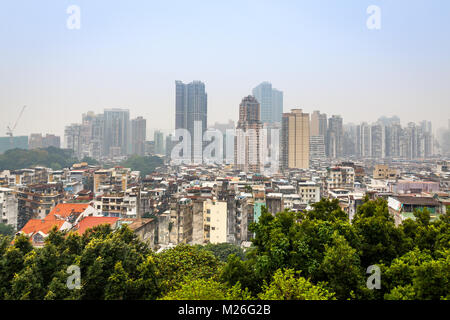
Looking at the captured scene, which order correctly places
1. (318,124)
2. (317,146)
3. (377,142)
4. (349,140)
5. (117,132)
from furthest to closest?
(317,146) < (318,124) < (349,140) < (117,132) < (377,142)

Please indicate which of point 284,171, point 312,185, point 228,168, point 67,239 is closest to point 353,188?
point 312,185

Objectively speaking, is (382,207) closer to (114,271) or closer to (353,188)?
(114,271)

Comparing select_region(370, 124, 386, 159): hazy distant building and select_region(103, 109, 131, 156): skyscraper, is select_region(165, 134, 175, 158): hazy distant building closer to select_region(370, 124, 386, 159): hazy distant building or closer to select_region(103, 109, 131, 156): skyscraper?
select_region(103, 109, 131, 156): skyscraper

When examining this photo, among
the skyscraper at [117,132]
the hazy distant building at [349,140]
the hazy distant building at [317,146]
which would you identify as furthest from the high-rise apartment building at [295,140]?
the skyscraper at [117,132]

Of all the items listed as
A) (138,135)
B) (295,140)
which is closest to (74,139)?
(138,135)

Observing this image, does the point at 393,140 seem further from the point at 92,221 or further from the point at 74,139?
the point at 74,139
